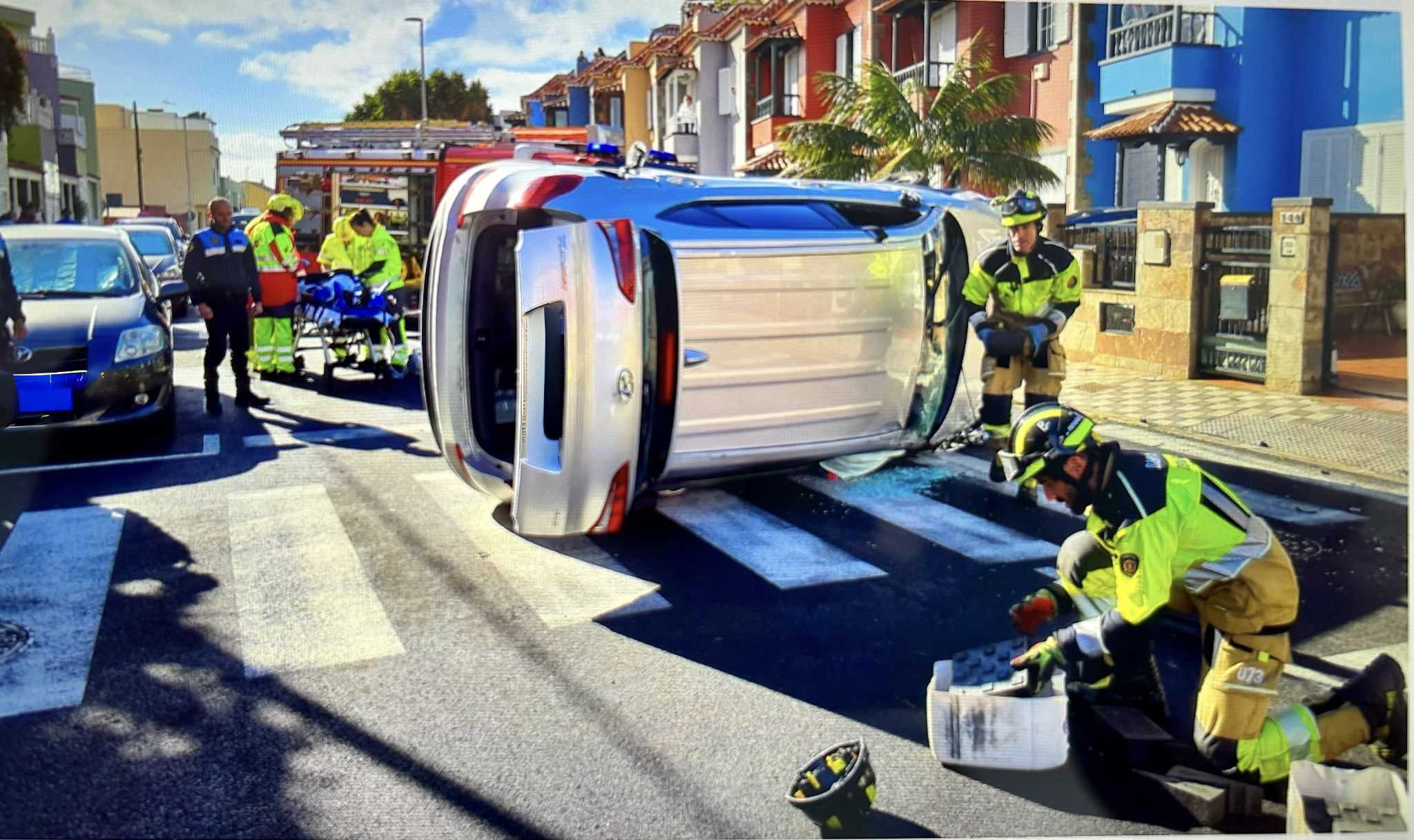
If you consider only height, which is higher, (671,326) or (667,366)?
(671,326)

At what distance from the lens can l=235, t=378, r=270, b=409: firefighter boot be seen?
27.6 feet

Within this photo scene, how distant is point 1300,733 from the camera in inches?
130

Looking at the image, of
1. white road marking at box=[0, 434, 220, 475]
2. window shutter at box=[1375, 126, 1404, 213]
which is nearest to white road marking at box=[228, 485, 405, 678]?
white road marking at box=[0, 434, 220, 475]

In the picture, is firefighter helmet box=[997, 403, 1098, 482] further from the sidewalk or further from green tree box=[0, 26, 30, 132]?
green tree box=[0, 26, 30, 132]

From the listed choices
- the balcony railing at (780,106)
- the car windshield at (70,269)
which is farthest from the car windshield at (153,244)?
the balcony railing at (780,106)

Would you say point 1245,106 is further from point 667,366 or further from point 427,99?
point 667,366

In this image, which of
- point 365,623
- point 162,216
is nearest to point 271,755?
point 365,623

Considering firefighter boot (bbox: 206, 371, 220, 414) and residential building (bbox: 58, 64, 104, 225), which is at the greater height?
residential building (bbox: 58, 64, 104, 225)

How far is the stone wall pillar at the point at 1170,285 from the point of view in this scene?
30.0 feet

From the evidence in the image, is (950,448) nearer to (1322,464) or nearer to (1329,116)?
(1322,464)

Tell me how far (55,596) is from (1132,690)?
3.68 m

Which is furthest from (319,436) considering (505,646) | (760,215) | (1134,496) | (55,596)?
(1134,496)

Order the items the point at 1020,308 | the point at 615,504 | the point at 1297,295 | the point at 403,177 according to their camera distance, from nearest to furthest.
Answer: the point at 615,504 → the point at 1020,308 → the point at 1297,295 → the point at 403,177

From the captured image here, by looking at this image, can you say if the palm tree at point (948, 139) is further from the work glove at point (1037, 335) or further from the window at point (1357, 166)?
the work glove at point (1037, 335)
